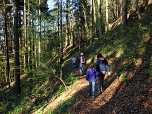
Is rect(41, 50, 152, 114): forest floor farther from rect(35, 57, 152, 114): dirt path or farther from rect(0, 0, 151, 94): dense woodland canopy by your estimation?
rect(0, 0, 151, 94): dense woodland canopy

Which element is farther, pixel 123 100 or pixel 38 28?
pixel 38 28

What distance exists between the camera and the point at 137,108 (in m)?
3.86

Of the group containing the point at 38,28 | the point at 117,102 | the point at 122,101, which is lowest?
the point at 117,102

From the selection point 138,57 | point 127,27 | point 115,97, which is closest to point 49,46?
point 115,97

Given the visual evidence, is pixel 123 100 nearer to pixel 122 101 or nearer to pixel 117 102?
pixel 122 101

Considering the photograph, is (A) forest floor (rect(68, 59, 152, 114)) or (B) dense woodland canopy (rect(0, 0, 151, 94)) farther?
(B) dense woodland canopy (rect(0, 0, 151, 94))

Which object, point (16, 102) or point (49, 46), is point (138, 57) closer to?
point (49, 46)

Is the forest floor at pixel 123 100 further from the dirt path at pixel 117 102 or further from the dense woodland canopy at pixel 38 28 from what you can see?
the dense woodland canopy at pixel 38 28

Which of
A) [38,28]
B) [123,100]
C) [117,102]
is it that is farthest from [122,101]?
[38,28]

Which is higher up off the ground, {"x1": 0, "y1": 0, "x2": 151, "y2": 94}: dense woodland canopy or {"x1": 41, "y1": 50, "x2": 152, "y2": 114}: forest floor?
{"x1": 0, "y1": 0, "x2": 151, "y2": 94}: dense woodland canopy

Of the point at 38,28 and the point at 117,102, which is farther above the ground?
the point at 38,28

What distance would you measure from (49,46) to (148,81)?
7.85m

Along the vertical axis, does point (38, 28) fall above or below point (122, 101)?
above

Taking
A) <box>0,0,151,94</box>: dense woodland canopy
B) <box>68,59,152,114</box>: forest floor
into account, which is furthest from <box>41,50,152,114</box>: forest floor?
<box>0,0,151,94</box>: dense woodland canopy
